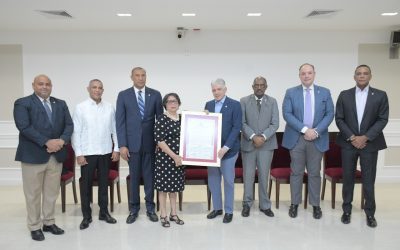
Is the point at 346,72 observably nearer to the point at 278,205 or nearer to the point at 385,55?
the point at 385,55

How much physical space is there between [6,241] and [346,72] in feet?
17.4

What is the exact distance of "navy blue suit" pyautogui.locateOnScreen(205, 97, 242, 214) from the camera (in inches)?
148

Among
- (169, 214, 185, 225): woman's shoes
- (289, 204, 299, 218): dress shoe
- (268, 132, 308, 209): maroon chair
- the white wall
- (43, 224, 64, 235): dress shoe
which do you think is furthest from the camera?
the white wall

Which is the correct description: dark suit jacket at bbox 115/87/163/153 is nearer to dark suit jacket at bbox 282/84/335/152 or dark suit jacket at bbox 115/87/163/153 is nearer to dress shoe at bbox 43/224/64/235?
dress shoe at bbox 43/224/64/235

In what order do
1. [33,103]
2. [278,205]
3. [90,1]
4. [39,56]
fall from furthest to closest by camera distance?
[39,56] < [278,205] < [90,1] < [33,103]

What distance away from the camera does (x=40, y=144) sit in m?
3.22

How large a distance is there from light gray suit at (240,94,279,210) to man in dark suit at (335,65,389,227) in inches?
27.1

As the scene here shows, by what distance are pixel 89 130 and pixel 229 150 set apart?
1.44m

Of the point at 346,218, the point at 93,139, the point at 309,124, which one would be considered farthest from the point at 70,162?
the point at 346,218

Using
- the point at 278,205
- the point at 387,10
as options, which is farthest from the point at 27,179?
Answer: the point at 387,10

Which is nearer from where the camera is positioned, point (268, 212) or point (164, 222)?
point (164, 222)

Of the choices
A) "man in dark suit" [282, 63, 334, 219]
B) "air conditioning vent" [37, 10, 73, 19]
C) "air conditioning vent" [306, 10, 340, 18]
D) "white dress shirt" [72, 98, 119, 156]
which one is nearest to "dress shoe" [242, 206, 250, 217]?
"man in dark suit" [282, 63, 334, 219]

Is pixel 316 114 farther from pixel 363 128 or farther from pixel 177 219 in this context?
pixel 177 219

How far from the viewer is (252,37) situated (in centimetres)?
586
